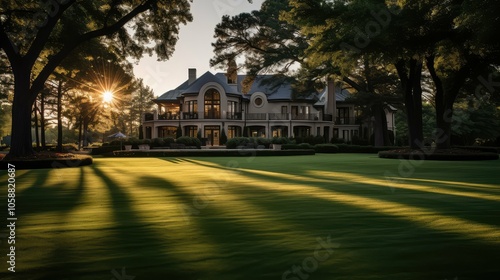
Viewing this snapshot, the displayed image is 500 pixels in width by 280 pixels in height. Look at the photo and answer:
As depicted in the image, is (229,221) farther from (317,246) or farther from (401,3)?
(401,3)

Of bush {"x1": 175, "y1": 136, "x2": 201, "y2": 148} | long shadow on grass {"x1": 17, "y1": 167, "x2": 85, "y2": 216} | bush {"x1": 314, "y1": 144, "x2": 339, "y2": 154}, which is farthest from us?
bush {"x1": 175, "y1": 136, "x2": 201, "y2": 148}

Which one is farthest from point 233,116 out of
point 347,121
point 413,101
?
point 413,101

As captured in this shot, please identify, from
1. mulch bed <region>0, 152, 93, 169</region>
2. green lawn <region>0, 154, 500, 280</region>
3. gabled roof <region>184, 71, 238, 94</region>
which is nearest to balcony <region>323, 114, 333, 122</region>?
gabled roof <region>184, 71, 238, 94</region>

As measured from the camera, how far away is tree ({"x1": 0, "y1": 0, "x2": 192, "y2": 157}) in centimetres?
1945

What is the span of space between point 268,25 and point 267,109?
71.6 ft

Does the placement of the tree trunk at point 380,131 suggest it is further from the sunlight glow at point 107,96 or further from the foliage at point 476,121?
the sunlight glow at point 107,96

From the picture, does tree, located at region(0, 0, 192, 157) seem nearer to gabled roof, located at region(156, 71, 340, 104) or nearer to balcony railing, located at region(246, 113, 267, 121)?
gabled roof, located at region(156, 71, 340, 104)

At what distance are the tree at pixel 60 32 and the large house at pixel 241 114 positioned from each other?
23.0 metres

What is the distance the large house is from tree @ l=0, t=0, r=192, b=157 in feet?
75.5

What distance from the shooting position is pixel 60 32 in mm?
23703

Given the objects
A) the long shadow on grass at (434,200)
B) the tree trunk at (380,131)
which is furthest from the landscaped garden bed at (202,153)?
the long shadow on grass at (434,200)

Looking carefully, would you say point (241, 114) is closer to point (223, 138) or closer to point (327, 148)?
point (223, 138)

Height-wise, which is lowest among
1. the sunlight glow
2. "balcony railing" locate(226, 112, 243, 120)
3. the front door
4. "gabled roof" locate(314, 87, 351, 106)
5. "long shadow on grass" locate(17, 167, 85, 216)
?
"long shadow on grass" locate(17, 167, 85, 216)

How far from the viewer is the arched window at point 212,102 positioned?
163 ft
